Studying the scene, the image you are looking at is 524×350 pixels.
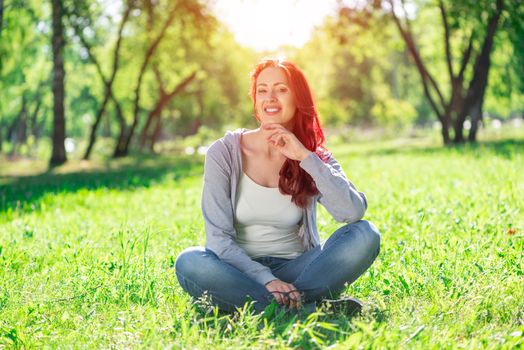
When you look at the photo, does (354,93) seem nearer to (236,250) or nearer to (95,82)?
(95,82)

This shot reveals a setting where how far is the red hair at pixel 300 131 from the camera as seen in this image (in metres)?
4.37

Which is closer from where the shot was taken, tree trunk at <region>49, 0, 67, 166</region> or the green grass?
the green grass

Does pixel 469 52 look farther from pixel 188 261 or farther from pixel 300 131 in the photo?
pixel 188 261

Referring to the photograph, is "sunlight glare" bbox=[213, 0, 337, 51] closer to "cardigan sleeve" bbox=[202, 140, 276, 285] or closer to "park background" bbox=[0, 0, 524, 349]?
"park background" bbox=[0, 0, 524, 349]

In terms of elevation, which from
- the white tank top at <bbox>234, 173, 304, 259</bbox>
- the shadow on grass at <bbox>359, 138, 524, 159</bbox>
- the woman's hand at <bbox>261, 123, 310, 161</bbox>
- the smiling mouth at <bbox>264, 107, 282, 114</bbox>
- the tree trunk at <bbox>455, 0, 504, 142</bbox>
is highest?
the tree trunk at <bbox>455, 0, 504, 142</bbox>

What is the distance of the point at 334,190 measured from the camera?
13.5 ft

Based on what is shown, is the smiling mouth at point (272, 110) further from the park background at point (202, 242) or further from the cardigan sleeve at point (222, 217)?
the park background at point (202, 242)

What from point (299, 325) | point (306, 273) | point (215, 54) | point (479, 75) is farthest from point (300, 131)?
point (215, 54)

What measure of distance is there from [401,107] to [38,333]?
4436 cm

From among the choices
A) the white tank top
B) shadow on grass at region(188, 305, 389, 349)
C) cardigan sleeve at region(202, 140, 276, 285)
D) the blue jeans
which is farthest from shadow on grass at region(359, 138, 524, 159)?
shadow on grass at region(188, 305, 389, 349)

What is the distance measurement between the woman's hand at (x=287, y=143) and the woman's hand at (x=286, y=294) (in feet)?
2.88

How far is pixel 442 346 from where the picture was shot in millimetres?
3119

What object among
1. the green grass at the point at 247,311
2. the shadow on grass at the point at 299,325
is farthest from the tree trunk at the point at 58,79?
the shadow on grass at the point at 299,325

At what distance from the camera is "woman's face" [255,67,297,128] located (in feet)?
14.4
